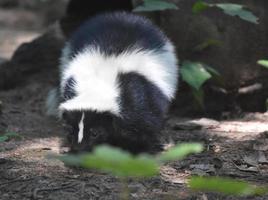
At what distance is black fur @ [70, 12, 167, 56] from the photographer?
4.91 m

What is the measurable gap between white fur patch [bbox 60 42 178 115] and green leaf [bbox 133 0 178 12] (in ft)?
1.22

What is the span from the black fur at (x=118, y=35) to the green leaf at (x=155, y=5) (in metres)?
0.17

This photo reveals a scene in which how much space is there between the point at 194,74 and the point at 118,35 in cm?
90

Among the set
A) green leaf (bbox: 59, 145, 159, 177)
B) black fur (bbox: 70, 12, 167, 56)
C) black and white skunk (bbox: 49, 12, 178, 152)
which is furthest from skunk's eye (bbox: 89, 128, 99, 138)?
green leaf (bbox: 59, 145, 159, 177)

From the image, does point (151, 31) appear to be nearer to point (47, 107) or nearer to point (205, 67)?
point (205, 67)

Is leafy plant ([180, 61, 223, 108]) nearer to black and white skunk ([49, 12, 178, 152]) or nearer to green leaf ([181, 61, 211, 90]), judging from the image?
green leaf ([181, 61, 211, 90])

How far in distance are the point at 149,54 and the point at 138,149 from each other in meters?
0.92

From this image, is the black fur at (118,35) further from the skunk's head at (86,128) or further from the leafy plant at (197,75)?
the skunk's head at (86,128)

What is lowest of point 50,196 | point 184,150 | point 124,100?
point 50,196

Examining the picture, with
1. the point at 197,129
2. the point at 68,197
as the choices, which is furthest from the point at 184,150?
the point at 197,129

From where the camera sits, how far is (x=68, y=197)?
11.1 ft

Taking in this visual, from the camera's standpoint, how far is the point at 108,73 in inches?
180

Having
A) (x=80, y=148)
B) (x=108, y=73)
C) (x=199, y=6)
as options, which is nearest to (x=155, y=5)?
(x=199, y=6)

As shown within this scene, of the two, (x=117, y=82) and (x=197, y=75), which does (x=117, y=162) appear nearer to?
(x=117, y=82)
